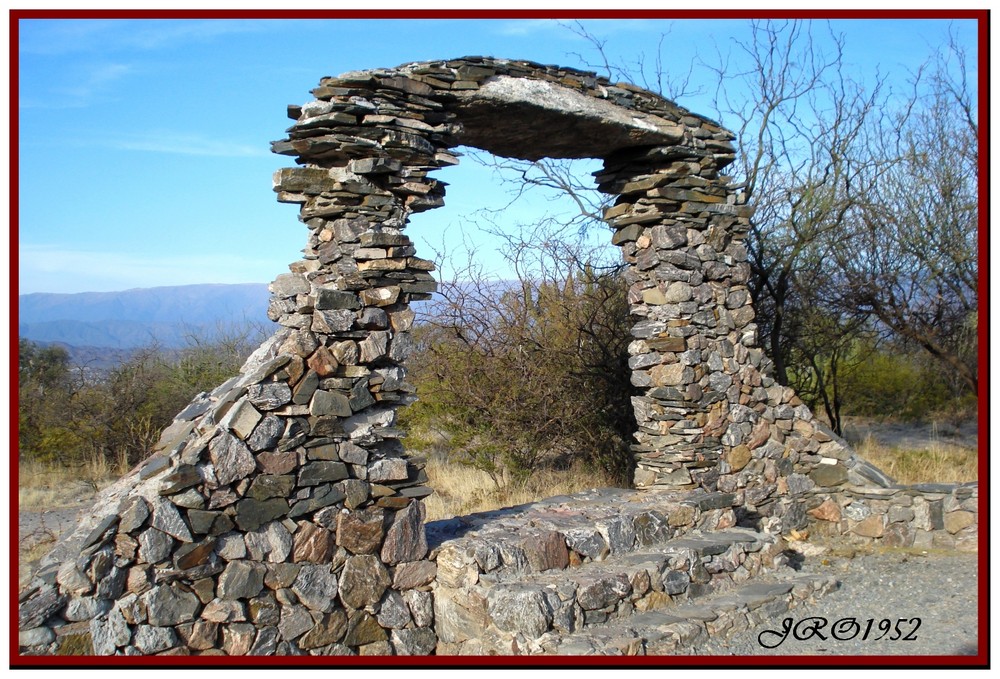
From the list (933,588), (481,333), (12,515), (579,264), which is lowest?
(933,588)

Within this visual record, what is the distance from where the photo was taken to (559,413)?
8523 millimetres

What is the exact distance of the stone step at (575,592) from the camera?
180 inches

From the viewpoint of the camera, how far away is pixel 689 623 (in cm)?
484

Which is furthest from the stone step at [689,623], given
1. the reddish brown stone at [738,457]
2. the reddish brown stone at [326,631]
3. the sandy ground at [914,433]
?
the sandy ground at [914,433]

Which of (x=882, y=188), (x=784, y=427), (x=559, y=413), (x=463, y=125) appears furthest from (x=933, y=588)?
(x=882, y=188)

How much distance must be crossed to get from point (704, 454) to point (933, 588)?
5.96 feet

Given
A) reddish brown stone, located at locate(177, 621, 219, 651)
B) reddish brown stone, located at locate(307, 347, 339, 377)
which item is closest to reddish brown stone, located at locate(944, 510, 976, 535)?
reddish brown stone, located at locate(307, 347, 339, 377)

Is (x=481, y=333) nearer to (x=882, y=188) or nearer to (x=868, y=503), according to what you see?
(x=868, y=503)

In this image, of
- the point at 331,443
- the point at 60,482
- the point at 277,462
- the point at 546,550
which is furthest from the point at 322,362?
the point at 60,482

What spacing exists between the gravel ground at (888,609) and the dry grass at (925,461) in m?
2.30

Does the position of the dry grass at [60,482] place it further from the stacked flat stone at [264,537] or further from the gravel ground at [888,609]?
the gravel ground at [888,609]

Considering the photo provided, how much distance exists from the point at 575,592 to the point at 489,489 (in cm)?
374

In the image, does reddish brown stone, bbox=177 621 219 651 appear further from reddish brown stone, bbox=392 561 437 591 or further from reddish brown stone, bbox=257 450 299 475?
reddish brown stone, bbox=392 561 437 591

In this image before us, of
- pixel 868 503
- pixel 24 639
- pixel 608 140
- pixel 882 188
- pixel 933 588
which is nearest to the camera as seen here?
pixel 24 639
